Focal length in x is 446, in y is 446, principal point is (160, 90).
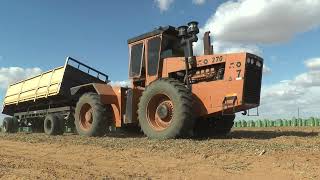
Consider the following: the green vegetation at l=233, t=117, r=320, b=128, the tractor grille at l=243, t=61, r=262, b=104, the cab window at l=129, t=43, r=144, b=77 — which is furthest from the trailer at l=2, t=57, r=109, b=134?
the green vegetation at l=233, t=117, r=320, b=128

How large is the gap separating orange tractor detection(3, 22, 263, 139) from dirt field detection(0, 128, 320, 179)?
1.32 metres

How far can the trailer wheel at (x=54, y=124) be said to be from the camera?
17266 mm

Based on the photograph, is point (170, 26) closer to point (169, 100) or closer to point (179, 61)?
point (179, 61)

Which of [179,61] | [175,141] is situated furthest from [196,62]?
[175,141]

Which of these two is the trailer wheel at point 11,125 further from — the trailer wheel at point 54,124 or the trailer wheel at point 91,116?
the trailer wheel at point 91,116

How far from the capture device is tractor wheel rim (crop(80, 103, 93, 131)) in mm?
14922

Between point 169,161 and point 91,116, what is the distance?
6755 mm

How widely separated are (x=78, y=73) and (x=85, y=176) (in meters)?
12.1

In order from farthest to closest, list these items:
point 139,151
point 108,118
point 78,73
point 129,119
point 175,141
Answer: point 78,73 → point 108,118 → point 129,119 → point 175,141 → point 139,151

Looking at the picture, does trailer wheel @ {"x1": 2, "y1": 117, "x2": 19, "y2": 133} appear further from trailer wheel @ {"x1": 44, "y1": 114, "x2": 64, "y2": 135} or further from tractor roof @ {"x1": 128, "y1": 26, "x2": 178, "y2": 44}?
tractor roof @ {"x1": 128, "y1": 26, "x2": 178, "y2": 44}

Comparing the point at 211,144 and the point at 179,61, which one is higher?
the point at 179,61

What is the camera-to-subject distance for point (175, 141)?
1079 centimetres

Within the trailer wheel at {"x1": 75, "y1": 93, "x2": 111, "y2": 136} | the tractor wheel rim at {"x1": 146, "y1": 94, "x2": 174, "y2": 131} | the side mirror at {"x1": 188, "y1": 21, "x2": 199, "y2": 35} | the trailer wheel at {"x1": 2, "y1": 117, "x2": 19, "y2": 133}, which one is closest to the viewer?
the tractor wheel rim at {"x1": 146, "y1": 94, "x2": 174, "y2": 131}

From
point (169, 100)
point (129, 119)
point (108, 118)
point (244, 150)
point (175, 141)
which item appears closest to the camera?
point (244, 150)
